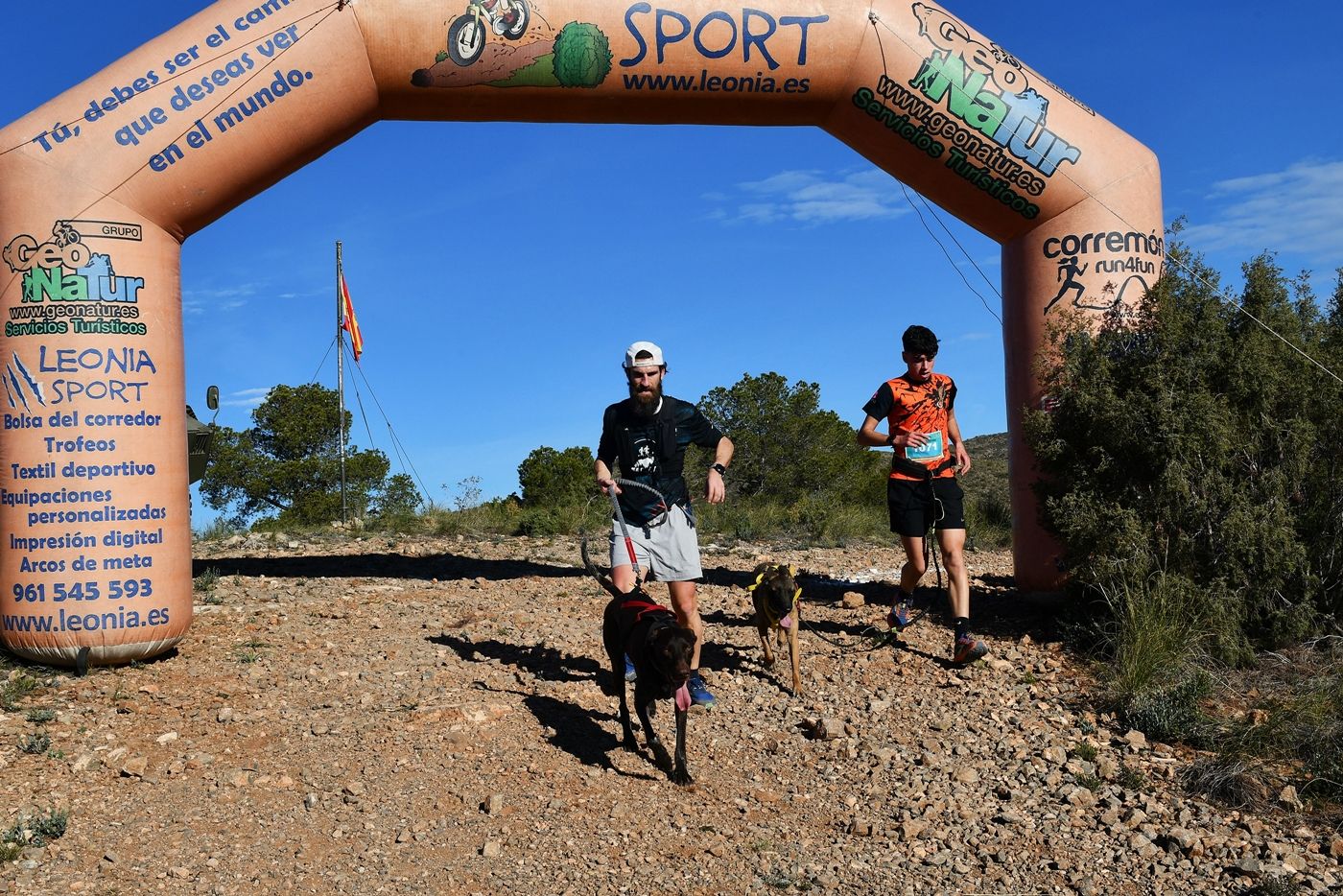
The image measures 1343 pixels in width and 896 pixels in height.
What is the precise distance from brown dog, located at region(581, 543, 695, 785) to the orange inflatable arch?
3497 millimetres

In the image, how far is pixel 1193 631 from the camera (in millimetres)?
6707

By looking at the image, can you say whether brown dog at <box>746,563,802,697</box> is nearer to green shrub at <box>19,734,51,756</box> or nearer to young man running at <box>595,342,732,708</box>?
young man running at <box>595,342,732,708</box>

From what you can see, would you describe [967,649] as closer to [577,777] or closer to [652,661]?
[652,661]

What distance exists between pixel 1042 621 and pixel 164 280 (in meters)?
6.69

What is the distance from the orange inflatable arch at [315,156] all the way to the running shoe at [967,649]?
5.01 ft

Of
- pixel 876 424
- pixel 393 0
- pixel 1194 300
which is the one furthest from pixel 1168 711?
pixel 393 0

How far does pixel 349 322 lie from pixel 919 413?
13558 mm

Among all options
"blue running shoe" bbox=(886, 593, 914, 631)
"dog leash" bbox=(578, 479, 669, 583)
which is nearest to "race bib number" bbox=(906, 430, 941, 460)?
"blue running shoe" bbox=(886, 593, 914, 631)

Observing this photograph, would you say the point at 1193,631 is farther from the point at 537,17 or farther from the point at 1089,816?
the point at 537,17

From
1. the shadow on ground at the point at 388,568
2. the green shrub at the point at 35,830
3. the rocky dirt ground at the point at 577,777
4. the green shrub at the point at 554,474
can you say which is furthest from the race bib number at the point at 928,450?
the green shrub at the point at 554,474

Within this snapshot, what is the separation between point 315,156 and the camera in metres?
8.11

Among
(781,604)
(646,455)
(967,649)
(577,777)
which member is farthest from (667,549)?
(967,649)

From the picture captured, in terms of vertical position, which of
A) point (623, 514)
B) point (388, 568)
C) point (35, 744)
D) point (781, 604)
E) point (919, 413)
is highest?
point (919, 413)

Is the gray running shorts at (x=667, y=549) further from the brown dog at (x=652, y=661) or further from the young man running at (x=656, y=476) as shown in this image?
the brown dog at (x=652, y=661)
